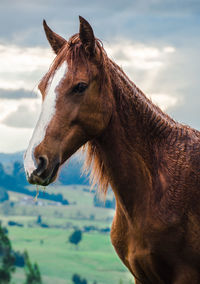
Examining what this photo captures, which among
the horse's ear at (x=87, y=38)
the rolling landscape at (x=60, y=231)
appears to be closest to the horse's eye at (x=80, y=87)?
the horse's ear at (x=87, y=38)

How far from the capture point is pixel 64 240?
397ft

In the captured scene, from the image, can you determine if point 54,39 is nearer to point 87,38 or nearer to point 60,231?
point 87,38

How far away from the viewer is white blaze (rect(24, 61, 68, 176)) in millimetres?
4688

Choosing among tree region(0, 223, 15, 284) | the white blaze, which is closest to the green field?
tree region(0, 223, 15, 284)

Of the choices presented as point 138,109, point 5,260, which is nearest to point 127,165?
point 138,109

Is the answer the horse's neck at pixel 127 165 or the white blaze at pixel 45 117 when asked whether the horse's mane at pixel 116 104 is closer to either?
the horse's neck at pixel 127 165

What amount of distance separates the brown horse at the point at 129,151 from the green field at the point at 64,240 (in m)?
57.0

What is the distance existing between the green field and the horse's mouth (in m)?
57.7

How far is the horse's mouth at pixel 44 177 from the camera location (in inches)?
184

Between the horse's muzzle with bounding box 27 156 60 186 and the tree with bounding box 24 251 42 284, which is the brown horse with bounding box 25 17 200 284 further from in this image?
the tree with bounding box 24 251 42 284

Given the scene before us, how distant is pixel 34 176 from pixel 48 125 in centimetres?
55

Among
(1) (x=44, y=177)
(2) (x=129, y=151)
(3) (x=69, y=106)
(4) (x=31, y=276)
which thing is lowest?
(4) (x=31, y=276)

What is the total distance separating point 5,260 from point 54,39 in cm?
5782

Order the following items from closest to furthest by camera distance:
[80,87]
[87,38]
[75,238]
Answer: [80,87] < [87,38] < [75,238]
